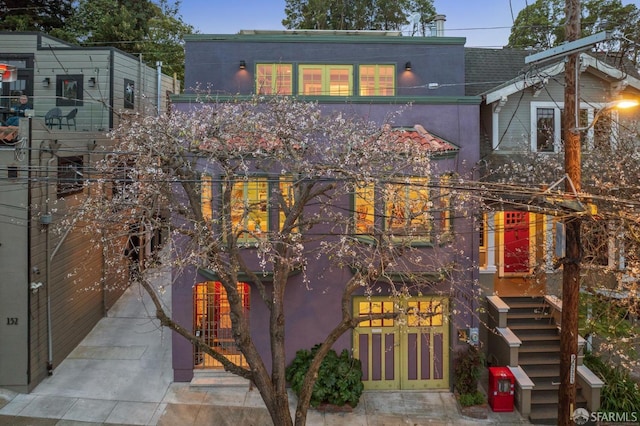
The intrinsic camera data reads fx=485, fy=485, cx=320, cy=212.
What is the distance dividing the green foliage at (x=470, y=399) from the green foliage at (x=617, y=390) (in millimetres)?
2721

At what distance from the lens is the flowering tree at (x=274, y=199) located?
27.1 ft

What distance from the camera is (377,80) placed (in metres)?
13.6

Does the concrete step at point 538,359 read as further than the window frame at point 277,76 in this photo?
No

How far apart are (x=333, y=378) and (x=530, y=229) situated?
7.85 metres

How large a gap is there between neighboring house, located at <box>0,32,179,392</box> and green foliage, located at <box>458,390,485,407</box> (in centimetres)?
852

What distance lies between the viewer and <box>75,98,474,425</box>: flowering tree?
827 centimetres

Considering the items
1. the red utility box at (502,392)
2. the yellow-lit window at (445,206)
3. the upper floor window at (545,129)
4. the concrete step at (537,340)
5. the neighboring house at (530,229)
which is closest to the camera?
the yellow-lit window at (445,206)

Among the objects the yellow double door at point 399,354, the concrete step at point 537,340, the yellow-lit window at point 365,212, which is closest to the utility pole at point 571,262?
the yellow-lit window at point 365,212

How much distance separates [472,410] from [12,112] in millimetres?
14985

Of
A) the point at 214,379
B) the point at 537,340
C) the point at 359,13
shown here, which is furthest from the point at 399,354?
the point at 359,13

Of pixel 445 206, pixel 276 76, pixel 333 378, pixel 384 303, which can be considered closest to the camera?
pixel 445 206

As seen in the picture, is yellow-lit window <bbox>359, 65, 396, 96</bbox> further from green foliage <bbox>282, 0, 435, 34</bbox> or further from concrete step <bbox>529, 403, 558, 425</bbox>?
green foliage <bbox>282, 0, 435, 34</bbox>

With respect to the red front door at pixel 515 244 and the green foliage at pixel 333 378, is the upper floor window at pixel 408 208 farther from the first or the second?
the red front door at pixel 515 244

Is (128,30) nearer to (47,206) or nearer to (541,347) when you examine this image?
(47,206)
